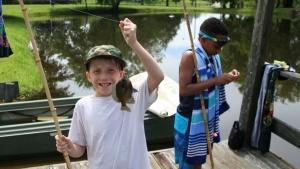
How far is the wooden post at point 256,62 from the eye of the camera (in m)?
3.67

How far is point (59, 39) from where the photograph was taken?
68.4ft

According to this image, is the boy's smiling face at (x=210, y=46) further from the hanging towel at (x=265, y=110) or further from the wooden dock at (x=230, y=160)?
the wooden dock at (x=230, y=160)

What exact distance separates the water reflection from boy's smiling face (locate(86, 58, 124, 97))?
771cm

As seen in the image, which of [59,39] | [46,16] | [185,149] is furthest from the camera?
[46,16]

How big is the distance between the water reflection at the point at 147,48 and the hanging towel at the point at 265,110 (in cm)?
599

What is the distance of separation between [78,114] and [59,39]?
20.0 meters

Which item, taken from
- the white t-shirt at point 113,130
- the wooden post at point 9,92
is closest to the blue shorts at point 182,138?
the white t-shirt at point 113,130

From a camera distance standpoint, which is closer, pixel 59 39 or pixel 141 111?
pixel 141 111

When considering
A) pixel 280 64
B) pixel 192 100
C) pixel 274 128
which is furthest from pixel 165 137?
pixel 192 100

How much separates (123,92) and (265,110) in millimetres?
2737

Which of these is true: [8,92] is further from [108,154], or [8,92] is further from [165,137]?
[108,154]

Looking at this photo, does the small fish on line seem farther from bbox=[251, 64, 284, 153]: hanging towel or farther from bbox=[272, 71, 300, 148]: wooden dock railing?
bbox=[251, 64, 284, 153]: hanging towel

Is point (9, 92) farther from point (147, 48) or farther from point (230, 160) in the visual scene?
point (147, 48)

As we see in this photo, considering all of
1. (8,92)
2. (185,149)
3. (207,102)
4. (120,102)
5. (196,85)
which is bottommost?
(8,92)
